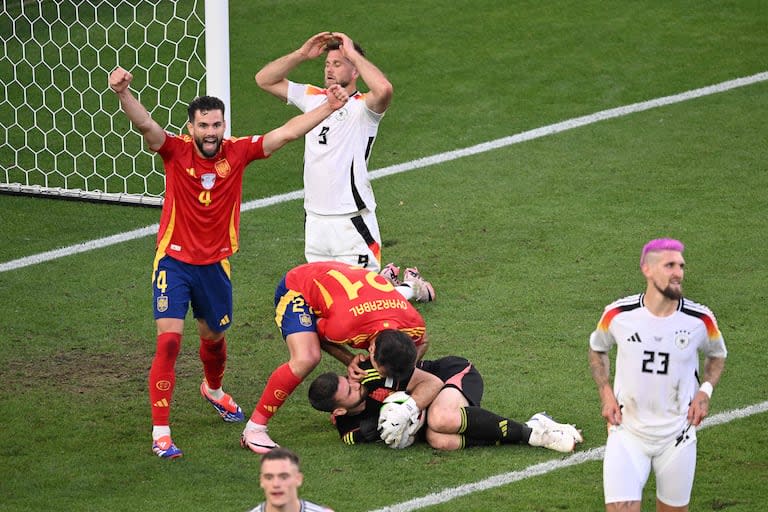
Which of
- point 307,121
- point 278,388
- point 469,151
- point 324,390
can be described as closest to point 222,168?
point 307,121

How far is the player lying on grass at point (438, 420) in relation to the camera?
7.80 m

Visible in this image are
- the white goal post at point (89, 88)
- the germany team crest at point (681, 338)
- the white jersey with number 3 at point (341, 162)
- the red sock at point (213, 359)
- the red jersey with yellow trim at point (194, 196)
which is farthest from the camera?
the white goal post at point (89, 88)

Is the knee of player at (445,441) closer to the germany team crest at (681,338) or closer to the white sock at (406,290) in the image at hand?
the germany team crest at (681,338)

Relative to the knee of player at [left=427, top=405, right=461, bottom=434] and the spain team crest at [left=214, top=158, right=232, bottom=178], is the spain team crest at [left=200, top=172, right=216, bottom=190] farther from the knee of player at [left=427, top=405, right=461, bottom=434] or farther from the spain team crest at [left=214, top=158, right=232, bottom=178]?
the knee of player at [left=427, top=405, right=461, bottom=434]

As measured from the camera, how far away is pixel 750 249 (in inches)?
433

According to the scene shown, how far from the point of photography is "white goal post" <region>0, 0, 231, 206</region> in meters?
13.0

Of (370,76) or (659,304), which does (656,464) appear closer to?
(659,304)

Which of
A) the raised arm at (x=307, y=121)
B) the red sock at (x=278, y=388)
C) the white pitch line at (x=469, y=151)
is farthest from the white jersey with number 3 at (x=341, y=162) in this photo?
the white pitch line at (x=469, y=151)

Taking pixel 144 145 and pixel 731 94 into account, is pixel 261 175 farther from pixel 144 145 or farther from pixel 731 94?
pixel 731 94

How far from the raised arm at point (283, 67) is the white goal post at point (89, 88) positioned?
117 inches

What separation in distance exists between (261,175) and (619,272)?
12.7 ft

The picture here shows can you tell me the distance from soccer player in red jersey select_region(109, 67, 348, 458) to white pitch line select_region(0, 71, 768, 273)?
3.54 metres

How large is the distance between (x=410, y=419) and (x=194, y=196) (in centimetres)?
181

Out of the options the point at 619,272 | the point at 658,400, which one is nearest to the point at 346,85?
the point at 619,272
